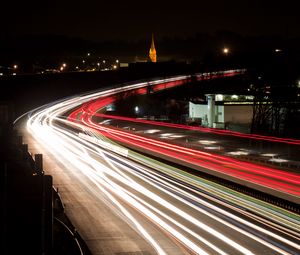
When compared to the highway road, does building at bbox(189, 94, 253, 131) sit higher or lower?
higher

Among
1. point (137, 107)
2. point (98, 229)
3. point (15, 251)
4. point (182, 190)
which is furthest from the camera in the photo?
point (137, 107)

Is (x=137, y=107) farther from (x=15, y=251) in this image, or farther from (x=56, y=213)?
(x=15, y=251)

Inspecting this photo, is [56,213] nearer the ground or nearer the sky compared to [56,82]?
nearer the ground

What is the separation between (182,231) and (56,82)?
65236 mm

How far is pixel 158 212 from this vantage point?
1315 centimetres

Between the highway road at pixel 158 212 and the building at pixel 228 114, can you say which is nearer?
the highway road at pixel 158 212

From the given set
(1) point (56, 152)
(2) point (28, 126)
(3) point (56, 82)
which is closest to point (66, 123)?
(2) point (28, 126)

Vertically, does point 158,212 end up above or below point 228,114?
below

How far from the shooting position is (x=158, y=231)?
11477 millimetres

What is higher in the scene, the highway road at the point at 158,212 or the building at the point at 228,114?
the building at the point at 228,114

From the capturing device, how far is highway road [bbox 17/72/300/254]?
34.7 ft

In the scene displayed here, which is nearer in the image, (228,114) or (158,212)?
(158,212)

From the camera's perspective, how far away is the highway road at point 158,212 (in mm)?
10578

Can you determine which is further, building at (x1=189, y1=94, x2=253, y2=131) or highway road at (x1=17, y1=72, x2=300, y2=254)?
building at (x1=189, y1=94, x2=253, y2=131)
